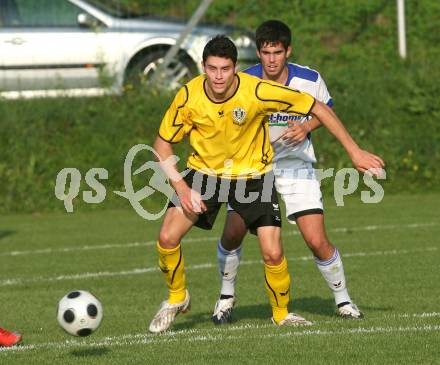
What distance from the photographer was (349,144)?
742 cm

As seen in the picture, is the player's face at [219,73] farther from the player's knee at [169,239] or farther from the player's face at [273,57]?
the player's knee at [169,239]

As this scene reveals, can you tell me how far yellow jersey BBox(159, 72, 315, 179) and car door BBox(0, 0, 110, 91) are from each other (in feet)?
32.5

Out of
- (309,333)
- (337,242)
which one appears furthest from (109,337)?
(337,242)

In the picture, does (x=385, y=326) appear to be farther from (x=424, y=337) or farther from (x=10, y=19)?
(x=10, y=19)

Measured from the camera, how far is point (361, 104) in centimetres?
1867

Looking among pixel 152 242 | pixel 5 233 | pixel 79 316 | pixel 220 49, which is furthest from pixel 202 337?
pixel 5 233

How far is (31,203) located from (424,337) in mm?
11157

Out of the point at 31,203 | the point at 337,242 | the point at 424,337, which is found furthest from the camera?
the point at 31,203

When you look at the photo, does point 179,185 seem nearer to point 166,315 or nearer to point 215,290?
point 166,315

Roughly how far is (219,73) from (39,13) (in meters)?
10.4

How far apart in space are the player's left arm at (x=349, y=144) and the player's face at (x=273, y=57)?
62 centimetres

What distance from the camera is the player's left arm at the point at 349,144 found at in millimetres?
7238

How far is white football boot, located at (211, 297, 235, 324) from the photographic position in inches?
333

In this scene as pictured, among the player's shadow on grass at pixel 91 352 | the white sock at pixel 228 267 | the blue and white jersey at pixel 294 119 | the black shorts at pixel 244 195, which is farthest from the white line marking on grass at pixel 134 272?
the player's shadow on grass at pixel 91 352
